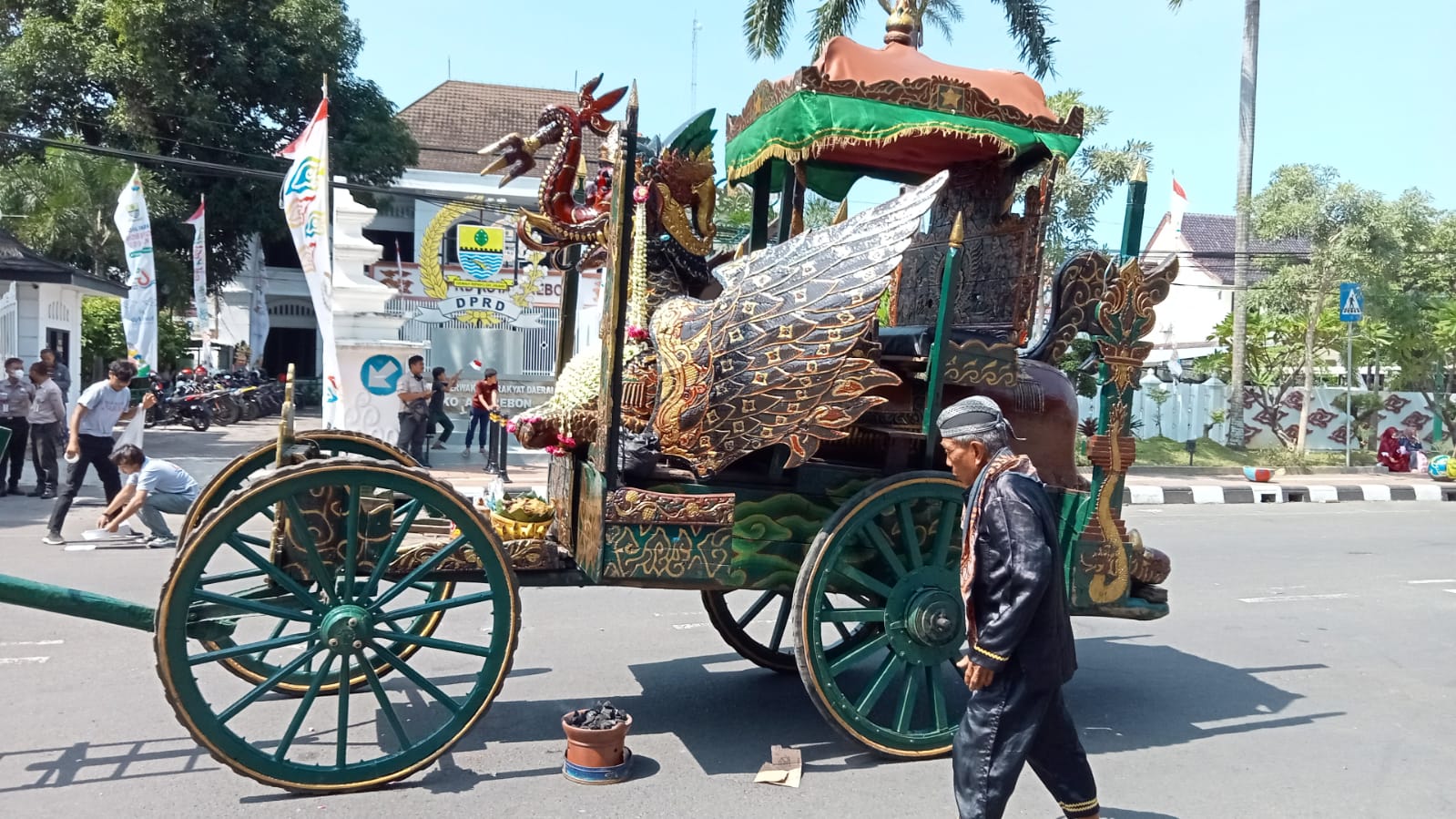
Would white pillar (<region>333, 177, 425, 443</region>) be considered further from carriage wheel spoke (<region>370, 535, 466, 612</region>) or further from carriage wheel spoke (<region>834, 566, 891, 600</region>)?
carriage wheel spoke (<region>834, 566, 891, 600</region>)

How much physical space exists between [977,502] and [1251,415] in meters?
18.9

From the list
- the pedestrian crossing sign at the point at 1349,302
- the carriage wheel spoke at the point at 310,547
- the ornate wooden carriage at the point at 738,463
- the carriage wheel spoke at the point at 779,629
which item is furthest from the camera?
the pedestrian crossing sign at the point at 1349,302

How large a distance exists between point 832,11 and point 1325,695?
523 inches

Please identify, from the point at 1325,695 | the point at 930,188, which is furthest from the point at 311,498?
the point at 1325,695

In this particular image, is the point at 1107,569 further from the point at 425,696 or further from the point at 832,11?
the point at 832,11

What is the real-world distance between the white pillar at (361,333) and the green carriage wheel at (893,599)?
8169mm

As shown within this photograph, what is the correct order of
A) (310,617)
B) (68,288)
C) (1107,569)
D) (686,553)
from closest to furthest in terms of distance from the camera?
(310,617) < (686,553) < (1107,569) < (68,288)

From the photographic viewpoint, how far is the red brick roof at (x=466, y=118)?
91.5 feet

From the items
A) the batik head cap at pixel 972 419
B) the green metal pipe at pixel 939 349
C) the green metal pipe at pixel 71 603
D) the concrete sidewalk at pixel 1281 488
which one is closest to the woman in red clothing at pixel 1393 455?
the concrete sidewalk at pixel 1281 488

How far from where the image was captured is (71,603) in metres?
3.36

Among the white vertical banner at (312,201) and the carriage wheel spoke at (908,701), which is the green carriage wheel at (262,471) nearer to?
the carriage wheel spoke at (908,701)

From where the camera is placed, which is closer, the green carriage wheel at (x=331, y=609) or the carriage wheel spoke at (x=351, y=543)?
the green carriage wheel at (x=331, y=609)

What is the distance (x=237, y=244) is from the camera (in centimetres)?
2355

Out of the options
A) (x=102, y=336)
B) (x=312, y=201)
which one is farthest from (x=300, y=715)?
(x=102, y=336)
